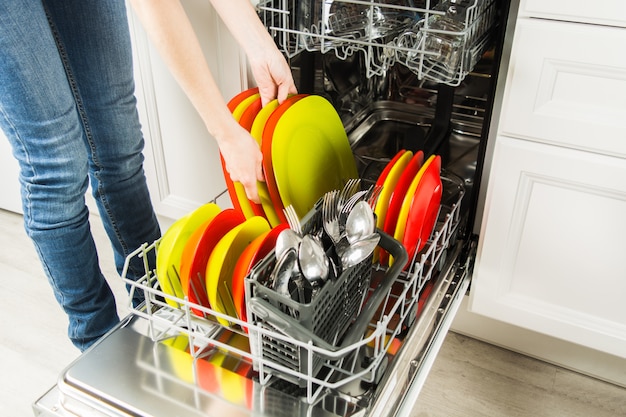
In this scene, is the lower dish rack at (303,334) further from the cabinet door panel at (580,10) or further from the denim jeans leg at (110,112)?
the cabinet door panel at (580,10)

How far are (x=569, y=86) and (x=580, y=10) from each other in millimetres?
117

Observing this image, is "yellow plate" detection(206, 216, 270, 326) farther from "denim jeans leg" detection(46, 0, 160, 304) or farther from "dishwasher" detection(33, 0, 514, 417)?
"denim jeans leg" detection(46, 0, 160, 304)

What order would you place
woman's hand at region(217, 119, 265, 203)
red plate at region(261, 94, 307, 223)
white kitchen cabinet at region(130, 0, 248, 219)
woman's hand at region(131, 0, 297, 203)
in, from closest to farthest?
woman's hand at region(131, 0, 297, 203) < woman's hand at region(217, 119, 265, 203) < red plate at region(261, 94, 307, 223) < white kitchen cabinet at region(130, 0, 248, 219)

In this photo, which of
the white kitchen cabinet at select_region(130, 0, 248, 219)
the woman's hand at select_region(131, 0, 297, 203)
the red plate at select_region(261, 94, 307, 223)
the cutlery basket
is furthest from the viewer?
the white kitchen cabinet at select_region(130, 0, 248, 219)

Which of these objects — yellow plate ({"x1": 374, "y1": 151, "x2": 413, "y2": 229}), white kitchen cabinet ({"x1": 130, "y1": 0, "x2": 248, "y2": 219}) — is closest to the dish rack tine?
yellow plate ({"x1": 374, "y1": 151, "x2": 413, "y2": 229})

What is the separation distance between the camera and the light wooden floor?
1.25m

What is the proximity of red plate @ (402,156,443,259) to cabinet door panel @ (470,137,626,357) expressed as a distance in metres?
0.12

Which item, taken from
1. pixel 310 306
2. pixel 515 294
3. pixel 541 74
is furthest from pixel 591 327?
pixel 310 306

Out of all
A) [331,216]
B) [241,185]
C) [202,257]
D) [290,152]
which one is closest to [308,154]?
[290,152]

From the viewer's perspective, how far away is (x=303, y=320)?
2.38ft

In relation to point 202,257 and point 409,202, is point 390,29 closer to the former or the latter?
point 409,202

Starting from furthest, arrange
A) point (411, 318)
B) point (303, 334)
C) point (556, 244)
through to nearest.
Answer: point (556, 244) < point (411, 318) < point (303, 334)

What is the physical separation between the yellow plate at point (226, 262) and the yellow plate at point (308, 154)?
0.14 metres

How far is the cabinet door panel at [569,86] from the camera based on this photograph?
2.92 ft
